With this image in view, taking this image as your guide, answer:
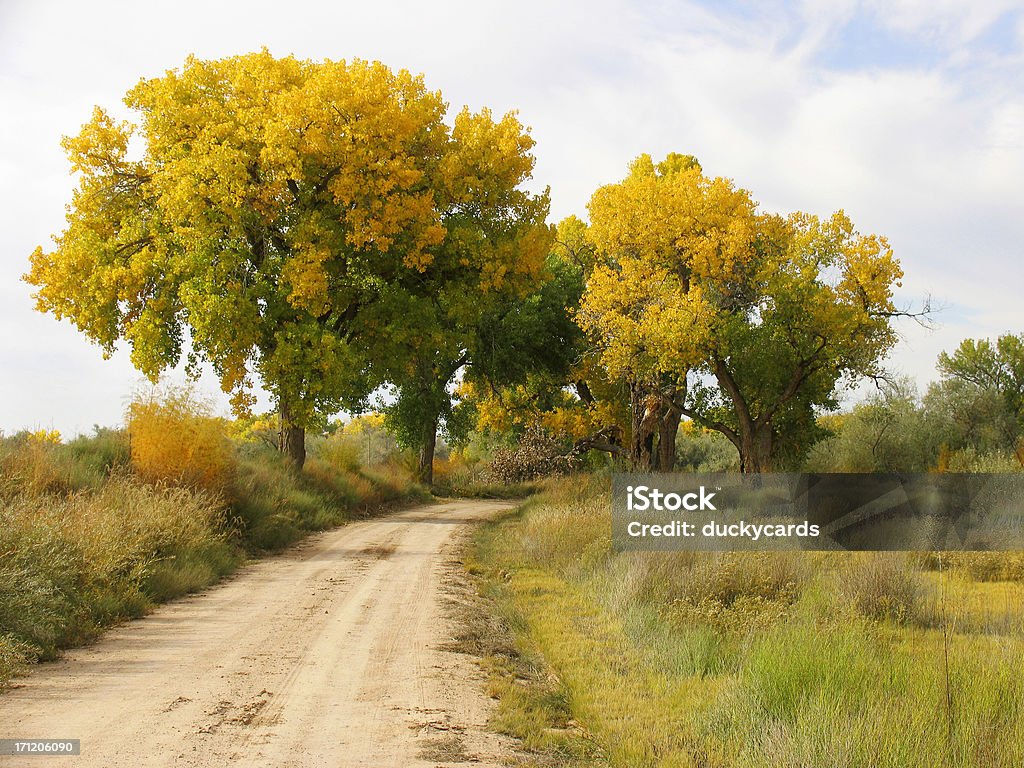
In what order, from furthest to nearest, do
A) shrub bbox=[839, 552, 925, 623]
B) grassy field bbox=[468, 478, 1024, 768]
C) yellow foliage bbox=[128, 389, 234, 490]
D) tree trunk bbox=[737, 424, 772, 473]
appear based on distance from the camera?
tree trunk bbox=[737, 424, 772, 473] < yellow foliage bbox=[128, 389, 234, 490] < shrub bbox=[839, 552, 925, 623] < grassy field bbox=[468, 478, 1024, 768]

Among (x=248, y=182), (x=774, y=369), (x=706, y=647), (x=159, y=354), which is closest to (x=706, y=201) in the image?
(x=774, y=369)

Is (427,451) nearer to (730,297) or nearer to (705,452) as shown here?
(730,297)

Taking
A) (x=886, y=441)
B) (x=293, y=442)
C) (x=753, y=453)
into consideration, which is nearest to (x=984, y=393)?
(x=886, y=441)

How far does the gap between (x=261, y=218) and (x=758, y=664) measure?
18355mm

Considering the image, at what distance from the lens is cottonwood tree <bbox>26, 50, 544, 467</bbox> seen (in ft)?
67.2

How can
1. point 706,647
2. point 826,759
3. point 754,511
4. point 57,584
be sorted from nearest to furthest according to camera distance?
point 826,759, point 706,647, point 57,584, point 754,511

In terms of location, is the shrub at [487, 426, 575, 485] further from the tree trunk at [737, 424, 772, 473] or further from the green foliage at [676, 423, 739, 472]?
the green foliage at [676, 423, 739, 472]

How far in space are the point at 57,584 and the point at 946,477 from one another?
20126 millimetres

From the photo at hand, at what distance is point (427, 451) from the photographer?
123ft

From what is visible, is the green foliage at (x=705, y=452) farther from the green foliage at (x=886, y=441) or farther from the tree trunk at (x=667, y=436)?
the tree trunk at (x=667, y=436)

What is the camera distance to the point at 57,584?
9.02 metres

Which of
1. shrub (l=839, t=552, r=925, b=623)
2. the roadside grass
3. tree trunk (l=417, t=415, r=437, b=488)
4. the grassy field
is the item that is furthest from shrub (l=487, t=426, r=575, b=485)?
shrub (l=839, t=552, r=925, b=623)

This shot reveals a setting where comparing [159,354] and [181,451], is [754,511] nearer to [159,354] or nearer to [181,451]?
[181,451]

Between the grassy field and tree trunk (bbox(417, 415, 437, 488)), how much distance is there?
22221 millimetres
